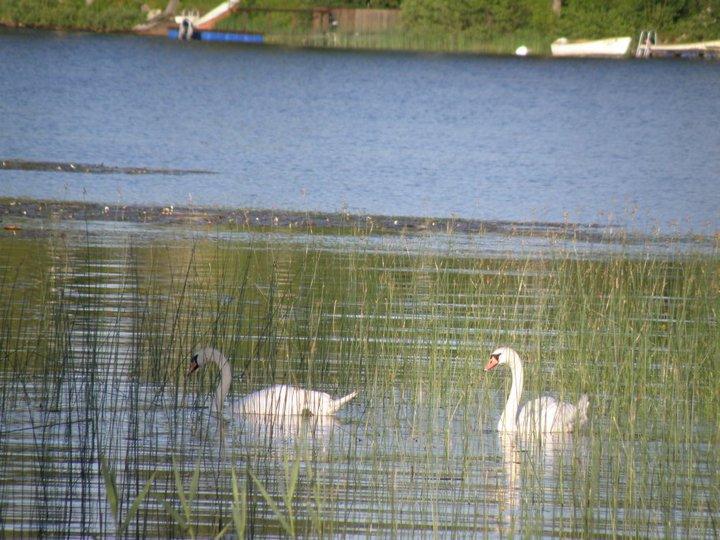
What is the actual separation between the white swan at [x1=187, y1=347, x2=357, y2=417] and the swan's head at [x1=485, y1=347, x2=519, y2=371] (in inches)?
40.8

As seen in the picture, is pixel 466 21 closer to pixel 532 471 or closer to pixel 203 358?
pixel 203 358

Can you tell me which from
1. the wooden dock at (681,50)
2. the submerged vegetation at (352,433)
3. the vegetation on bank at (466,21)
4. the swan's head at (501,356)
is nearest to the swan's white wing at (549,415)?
the submerged vegetation at (352,433)

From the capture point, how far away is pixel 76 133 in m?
27.7

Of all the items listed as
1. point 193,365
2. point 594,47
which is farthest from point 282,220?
point 594,47

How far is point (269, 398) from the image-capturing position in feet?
27.5

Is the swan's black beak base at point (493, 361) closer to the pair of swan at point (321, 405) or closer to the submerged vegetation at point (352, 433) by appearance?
the submerged vegetation at point (352, 433)

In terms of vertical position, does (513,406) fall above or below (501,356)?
below

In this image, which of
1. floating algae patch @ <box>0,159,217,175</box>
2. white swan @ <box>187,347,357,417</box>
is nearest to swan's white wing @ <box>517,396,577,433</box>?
white swan @ <box>187,347,357,417</box>

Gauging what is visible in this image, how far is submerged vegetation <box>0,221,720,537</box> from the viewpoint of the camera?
655 centimetres

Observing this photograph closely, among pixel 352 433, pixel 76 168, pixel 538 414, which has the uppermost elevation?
pixel 76 168

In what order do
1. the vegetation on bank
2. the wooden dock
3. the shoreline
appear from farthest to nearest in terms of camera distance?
the vegetation on bank
the wooden dock
the shoreline

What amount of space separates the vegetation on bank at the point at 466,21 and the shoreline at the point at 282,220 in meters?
46.2

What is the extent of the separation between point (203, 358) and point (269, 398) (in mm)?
479

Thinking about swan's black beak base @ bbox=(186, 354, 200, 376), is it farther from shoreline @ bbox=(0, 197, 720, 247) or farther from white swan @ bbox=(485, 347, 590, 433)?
shoreline @ bbox=(0, 197, 720, 247)
